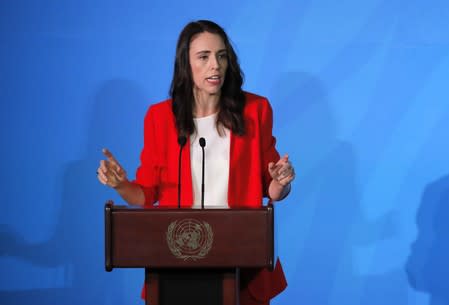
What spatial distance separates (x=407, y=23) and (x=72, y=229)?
1.99 metres

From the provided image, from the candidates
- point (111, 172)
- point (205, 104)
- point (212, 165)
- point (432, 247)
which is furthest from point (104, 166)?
point (432, 247)

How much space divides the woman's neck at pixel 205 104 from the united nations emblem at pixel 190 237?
0.63 meters

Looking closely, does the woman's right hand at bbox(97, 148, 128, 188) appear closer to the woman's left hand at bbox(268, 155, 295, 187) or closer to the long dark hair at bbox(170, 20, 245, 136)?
the long dark hair at bbox(170, 20, 245, 136)

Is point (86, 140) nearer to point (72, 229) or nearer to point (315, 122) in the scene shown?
point (72, 229)

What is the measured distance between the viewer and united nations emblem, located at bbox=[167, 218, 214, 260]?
1952 mm

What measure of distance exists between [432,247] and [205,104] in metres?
1.87

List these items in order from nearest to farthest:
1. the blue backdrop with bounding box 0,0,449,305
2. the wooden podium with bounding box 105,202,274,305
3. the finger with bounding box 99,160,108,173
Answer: the wooden podium with bounding box 105,202,274,305 → the finger with bounding box 99,160,108,173 → the blue backdrop with bounding box 0,0,449,305

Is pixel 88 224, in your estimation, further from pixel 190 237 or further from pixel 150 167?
pixel 190 237

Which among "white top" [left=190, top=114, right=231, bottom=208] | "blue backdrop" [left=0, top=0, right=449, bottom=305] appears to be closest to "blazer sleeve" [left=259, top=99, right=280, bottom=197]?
"white top" [left=190, top=114, right=231, bottom=208]

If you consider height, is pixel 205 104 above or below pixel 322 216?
above

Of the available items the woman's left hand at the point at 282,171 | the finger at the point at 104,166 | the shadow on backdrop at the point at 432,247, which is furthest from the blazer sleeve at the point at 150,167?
the shadow on backdrop at the point at 432,247

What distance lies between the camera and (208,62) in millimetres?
2477

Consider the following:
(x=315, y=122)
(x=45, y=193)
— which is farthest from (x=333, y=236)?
(x=45, y=193)

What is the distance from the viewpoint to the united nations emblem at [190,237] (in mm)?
1952
